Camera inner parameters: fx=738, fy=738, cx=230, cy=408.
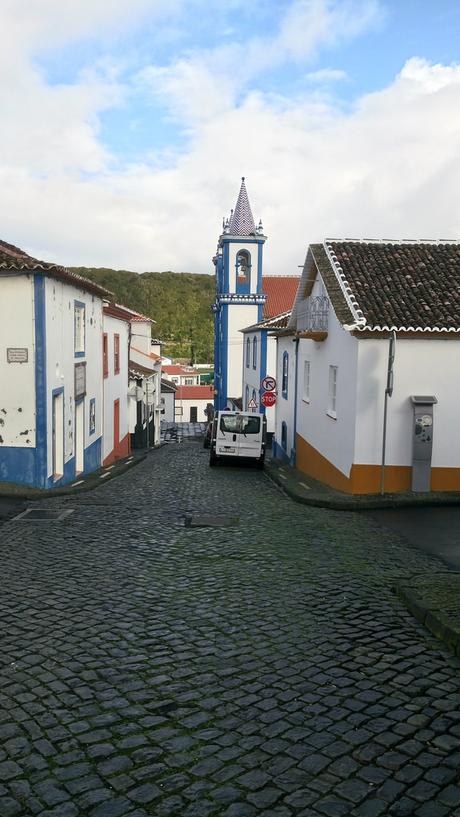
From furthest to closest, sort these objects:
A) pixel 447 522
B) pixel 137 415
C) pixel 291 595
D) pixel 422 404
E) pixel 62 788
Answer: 1. pixel 137 415
2. pixel 422 404
3. pixel 447 522
4. pixel 291 595
5. pixel 62 788

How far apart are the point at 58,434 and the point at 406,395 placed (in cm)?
811

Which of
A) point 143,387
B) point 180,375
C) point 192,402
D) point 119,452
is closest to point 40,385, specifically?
point 119,452

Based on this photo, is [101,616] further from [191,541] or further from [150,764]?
[191,541]

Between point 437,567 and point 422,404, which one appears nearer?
point 437,567

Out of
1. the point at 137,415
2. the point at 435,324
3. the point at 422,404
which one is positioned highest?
the point at 435,324

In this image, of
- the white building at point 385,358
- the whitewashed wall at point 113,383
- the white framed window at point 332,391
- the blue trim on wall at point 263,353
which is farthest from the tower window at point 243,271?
the white framed window at point 332,391

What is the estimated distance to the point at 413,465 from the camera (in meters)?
14.7

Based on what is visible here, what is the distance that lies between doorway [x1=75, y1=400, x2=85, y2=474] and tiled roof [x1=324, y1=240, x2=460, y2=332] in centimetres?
789

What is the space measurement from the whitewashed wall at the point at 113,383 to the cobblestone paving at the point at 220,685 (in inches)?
624

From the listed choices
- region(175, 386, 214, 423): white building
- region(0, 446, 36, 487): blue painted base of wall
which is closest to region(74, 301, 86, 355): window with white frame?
region(0, 446, 36, 487): blue painted base of wall

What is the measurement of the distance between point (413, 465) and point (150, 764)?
11.3 m

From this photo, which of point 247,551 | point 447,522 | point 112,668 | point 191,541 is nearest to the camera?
point 112,668

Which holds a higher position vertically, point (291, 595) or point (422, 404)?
point (422, 404)

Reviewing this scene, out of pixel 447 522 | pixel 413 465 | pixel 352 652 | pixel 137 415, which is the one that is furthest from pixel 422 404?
pixel 137 415
